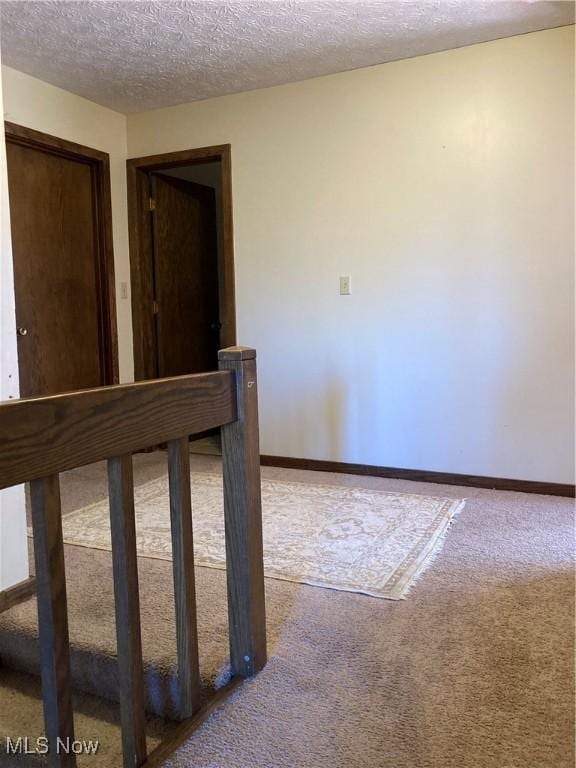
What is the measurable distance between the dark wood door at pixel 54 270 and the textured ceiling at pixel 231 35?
0.51 meters

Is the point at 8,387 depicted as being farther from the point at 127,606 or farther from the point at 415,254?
the point at 415,254

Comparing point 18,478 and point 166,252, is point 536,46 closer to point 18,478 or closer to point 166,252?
point 166,252

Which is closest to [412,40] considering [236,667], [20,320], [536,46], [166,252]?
[536,46]

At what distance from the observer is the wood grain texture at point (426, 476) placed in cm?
286

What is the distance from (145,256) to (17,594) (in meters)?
2.61

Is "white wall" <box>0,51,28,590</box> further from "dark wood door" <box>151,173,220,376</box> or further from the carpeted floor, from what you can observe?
"dark wood door" <box>151,173,220,376</box>

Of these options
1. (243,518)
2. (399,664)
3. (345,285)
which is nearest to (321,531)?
(399,664)

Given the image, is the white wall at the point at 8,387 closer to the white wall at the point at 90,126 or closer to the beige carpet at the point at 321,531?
the beige carpet at the point at 321,531

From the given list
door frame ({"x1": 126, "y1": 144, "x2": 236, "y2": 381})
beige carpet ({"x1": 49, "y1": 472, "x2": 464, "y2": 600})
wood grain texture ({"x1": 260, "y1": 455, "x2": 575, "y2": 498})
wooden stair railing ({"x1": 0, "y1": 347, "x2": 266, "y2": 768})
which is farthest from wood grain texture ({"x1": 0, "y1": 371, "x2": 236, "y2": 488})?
door frame ({"x1": 126, "y1": 144, "x2": 236, "y2": 381})

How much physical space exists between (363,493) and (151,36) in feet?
7.75

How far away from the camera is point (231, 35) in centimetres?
264

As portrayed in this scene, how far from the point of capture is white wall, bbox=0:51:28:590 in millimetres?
1703

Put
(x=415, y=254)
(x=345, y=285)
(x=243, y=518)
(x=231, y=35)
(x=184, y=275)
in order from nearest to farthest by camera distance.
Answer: (x=243, y=518), (x=231, y=35), (x=415, y=254), (x=345, y=285), (x=184, y=275)

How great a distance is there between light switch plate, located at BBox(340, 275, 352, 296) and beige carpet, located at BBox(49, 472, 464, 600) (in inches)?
41.9
